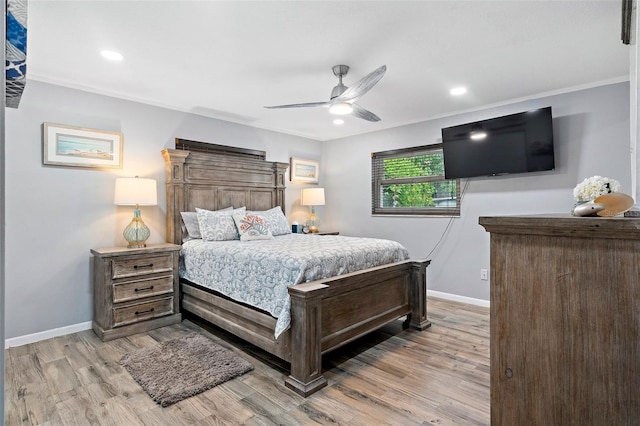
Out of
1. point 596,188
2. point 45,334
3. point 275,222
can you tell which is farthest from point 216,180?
point 596,188

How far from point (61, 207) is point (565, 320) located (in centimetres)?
388

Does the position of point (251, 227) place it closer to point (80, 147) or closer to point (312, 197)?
point (312, 197)

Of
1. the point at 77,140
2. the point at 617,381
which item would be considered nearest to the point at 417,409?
the point at 617,381

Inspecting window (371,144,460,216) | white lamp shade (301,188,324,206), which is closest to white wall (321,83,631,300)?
window (371,144,460,216)

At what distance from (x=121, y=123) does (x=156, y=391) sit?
9.07ft

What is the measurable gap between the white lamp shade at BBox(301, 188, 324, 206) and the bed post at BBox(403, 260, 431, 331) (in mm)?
2273

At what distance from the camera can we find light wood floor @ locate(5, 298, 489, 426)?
1.87 m

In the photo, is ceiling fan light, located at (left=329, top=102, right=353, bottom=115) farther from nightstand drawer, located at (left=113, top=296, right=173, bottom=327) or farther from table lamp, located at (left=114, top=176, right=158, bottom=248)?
nightstand drawer, located at (left=113, top=296, right=173, bottom=327)

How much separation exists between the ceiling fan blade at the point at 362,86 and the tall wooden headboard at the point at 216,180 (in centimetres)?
213

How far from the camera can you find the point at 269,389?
85.0 inches

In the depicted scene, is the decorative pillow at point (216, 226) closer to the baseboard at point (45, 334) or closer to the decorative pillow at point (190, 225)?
the decorative pillow at point (190, 225)

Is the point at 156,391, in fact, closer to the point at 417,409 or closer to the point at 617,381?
the point at 417,409

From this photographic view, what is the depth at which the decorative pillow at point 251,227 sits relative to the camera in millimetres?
3600

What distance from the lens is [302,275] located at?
7.60 ft
